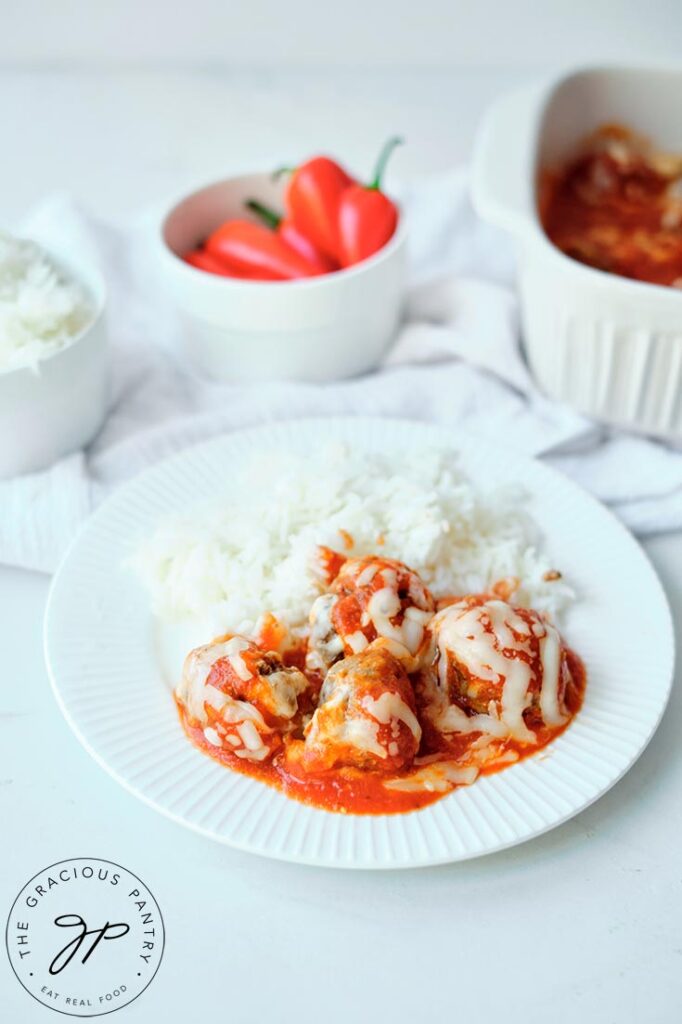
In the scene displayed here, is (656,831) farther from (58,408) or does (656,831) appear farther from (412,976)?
(58,408)

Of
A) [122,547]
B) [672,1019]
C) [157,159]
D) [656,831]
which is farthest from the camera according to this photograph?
[157,159]

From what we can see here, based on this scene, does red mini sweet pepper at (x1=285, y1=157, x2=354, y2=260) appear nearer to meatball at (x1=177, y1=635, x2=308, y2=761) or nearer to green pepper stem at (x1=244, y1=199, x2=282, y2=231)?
green pepper stem at (x1=244, y1=199, x2=282, y2=231)

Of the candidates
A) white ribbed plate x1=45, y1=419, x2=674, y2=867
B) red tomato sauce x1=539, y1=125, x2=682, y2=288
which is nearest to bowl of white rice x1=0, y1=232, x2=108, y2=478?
white ribbed plate x1=45, y1=419, x2=674, y2=867

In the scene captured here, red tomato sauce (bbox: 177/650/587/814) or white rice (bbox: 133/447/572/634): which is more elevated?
white rice (bbox: 133/447/572/634)

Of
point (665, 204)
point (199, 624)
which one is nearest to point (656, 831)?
point (199, 624)

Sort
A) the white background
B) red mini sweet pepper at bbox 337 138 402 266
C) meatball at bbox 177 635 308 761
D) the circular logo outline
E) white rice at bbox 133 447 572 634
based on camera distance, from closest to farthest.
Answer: the circular logo outline < meatball at bbox 177 635 308 761 < white rice at bbox 133 447 572 634 < red mini sweet pepper at bbox 337 138 402 266 < the white background

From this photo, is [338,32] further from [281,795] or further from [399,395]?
[281,795]

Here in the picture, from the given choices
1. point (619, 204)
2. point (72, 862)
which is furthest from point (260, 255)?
point (72, 862)
